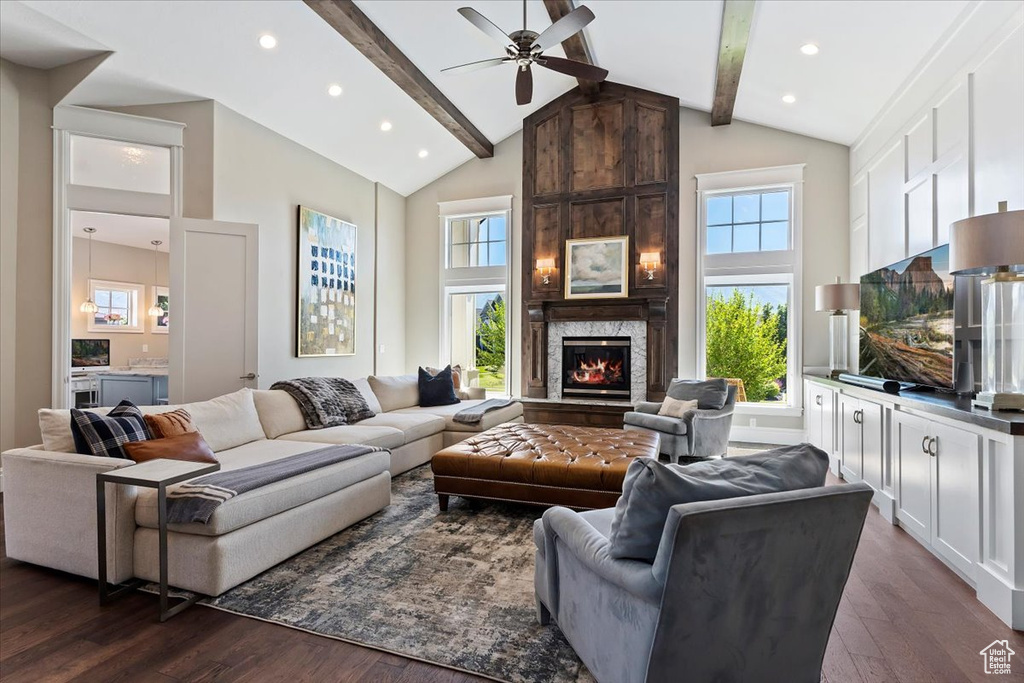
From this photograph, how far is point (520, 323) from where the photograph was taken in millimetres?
7090

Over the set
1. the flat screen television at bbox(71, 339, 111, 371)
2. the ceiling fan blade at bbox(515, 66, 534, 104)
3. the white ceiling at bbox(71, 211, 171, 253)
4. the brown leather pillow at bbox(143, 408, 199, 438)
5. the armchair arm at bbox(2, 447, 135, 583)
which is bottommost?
the armchair arm at bbox(2, 447, 135, 583)

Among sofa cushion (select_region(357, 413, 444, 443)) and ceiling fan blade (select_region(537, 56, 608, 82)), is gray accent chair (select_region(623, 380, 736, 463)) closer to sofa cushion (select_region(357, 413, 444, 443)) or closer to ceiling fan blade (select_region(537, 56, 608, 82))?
sofa cushion (select_region(357, 413, 444, 443))

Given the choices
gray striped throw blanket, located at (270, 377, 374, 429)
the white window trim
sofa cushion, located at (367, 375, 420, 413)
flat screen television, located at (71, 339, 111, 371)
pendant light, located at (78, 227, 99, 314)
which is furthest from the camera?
the white window trim

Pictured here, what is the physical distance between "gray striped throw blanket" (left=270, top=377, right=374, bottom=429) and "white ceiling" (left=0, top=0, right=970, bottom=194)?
272 centimetres

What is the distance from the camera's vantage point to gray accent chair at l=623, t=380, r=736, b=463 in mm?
4680

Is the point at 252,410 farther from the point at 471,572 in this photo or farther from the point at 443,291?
the point at 443,291

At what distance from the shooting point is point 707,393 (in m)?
4.96

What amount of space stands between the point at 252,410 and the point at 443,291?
4.08 meters

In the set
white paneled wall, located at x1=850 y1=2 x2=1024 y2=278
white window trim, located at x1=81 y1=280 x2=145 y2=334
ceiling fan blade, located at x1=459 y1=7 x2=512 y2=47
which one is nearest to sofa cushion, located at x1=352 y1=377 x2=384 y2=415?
ceiling fan blade, located at x1=459 y1=7 x2=512 y2=47

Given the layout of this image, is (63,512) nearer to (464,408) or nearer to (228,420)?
(228,420)

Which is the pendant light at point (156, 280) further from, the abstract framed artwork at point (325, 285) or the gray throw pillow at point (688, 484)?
the gray throw pillow at point (688, 484)

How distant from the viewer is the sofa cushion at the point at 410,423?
15.0 feet

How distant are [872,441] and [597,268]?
3691 mm

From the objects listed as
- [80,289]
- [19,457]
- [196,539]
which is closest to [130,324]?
[80,289]
